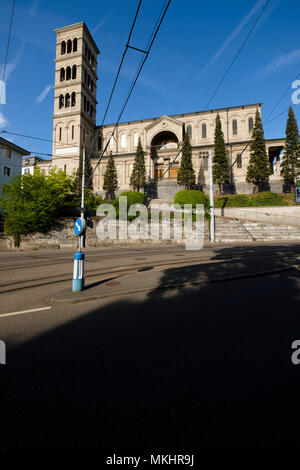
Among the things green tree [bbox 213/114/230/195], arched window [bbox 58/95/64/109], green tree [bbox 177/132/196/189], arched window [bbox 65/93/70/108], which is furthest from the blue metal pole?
arched window [bbox 58/95/64/109]

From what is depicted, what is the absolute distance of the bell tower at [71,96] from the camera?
5181cm

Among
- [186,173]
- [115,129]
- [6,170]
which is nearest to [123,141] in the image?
[115,129]

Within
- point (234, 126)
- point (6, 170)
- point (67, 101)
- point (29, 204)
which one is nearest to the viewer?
point (29, 204)

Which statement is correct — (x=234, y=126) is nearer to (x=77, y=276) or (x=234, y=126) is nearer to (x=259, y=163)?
(x=259, y=163)

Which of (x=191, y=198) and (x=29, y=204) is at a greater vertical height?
(x=191, y=198)

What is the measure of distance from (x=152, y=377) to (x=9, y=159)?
42.3 metres

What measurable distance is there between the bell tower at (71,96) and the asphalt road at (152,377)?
5208 centimetres

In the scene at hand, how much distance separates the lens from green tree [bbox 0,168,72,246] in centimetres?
2100

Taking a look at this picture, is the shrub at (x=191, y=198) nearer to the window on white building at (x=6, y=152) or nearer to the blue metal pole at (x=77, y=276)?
the blue metal pole at (x=77, y=276)

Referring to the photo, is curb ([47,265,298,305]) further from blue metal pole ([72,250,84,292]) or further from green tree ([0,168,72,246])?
green tree ([0,168,72,246])

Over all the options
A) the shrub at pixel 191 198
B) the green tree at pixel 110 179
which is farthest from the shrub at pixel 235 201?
the green tree at pixel 110 179

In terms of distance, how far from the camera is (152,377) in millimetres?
2355

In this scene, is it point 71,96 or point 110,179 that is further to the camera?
point 71,96

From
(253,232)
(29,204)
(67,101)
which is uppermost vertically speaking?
(67,101)
